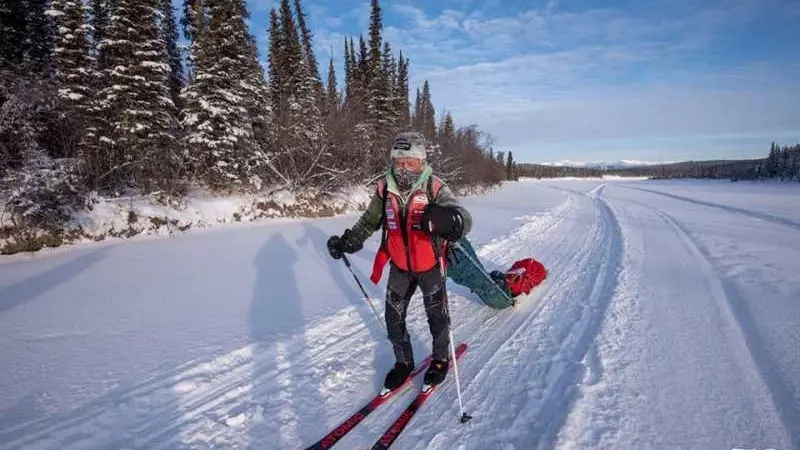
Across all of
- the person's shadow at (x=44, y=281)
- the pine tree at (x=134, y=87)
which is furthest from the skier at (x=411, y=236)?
the pine tree at (x=134, y=87)

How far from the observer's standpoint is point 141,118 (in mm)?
14273

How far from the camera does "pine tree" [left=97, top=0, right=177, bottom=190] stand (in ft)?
45.4

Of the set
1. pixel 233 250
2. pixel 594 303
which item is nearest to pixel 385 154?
pixel 233 250

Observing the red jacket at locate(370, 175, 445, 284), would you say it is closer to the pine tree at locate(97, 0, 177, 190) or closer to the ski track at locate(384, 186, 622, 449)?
the ski track at locate(384, 186, 622, 449)

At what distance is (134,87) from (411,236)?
15.6m

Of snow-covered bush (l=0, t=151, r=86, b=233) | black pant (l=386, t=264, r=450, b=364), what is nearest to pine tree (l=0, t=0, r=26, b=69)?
snow-covered bush (l=0, t=151, r=86, b=233)

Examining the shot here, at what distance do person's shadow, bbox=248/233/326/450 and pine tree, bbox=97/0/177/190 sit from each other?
9.95m

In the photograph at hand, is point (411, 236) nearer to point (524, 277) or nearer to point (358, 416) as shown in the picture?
point (358, 416)

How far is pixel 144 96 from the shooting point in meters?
14.5

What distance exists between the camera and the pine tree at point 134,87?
1385 cm

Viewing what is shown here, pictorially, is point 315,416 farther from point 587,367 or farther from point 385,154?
point 385,154

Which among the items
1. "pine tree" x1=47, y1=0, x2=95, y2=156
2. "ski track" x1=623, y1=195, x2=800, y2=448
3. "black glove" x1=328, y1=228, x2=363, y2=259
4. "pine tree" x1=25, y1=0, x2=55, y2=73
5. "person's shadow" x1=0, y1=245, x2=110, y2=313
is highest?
"pine tree" x1=25, y1=0, x2=55, y2=73

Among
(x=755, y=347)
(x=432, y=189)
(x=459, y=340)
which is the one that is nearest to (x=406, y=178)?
(x=432, y=189)

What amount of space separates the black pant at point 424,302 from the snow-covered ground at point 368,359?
0.38 meters
